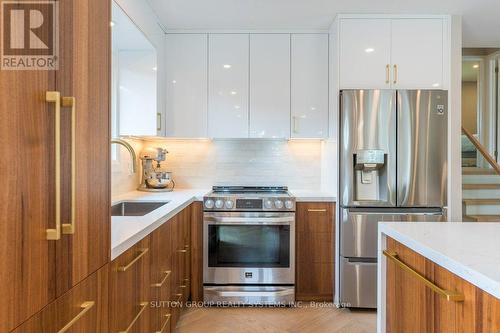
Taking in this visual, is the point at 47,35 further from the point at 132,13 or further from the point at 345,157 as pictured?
the point at 345,157

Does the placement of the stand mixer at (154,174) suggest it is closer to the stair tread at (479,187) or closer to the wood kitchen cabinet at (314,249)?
the wood kitchen cabinet at (314,249)

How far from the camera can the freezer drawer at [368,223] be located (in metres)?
2.53

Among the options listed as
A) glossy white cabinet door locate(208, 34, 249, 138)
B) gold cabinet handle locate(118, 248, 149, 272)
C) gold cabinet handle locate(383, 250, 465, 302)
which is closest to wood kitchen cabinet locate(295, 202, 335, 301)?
glossy white cabinet door locate(208, 34, 249, 138)

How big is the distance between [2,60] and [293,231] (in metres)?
2.30

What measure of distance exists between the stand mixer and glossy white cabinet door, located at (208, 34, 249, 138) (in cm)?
58

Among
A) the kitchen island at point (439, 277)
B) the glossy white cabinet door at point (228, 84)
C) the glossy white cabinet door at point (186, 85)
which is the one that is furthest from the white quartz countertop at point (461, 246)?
the glossy white cabinet door at point (186, 85)

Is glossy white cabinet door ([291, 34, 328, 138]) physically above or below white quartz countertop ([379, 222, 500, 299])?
above

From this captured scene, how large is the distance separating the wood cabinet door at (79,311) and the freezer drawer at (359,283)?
198cm

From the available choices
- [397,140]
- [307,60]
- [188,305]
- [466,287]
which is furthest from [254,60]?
[466,287]

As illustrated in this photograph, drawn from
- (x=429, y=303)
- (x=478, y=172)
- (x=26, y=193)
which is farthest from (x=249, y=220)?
(x=478, y=172)

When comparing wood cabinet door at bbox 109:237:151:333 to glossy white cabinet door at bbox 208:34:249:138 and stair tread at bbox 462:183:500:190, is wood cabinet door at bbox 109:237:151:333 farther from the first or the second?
stair tread at bbox 462:183:500:190

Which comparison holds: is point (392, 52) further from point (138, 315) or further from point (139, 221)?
point (138, 315)

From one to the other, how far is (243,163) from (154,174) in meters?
0.90

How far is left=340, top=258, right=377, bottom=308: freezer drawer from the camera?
100 inches
